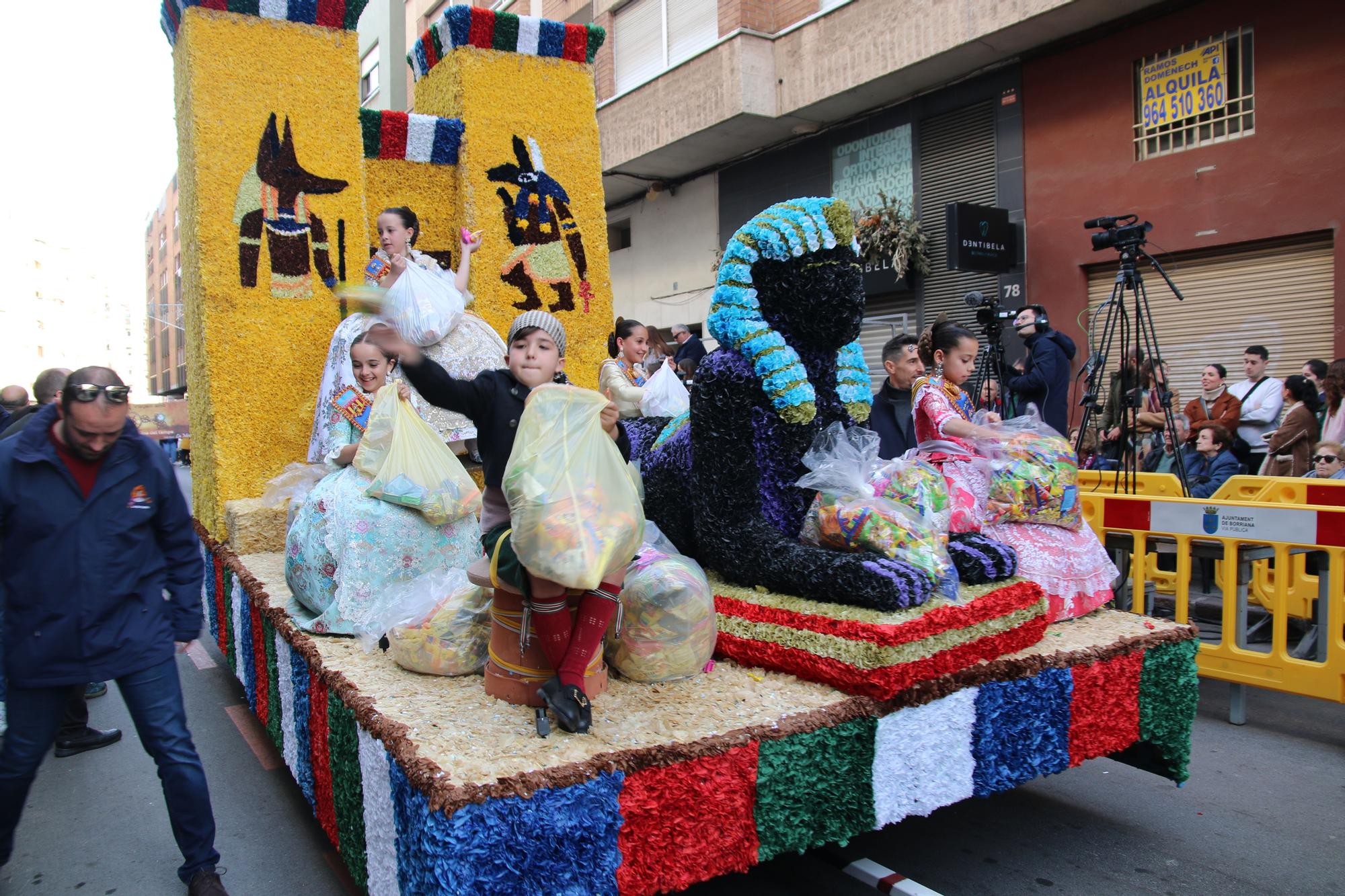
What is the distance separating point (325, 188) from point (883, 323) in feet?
29.7

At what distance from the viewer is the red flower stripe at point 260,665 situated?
12.6ft

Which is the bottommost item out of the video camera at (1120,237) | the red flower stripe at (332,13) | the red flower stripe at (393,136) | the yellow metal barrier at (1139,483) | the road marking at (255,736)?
the road marking at (255,736)

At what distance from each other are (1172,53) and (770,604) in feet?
30.3

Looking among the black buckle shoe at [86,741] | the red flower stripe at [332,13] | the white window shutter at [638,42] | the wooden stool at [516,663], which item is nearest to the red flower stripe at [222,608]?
the black buckle shoe at [86,741]

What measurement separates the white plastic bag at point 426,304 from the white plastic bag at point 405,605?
5.40ft

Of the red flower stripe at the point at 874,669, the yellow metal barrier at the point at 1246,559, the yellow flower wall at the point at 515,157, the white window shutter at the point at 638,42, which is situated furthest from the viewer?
the white window shutter at the point at 638,42

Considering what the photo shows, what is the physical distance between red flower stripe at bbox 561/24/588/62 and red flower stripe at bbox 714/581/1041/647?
165 inches

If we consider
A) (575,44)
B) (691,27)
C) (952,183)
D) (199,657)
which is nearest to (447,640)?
(199,657)

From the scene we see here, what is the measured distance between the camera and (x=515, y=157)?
18.7ft

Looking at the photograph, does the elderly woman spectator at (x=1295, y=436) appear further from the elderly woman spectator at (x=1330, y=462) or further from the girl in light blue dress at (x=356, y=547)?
the girl in light blue dress at (x=356, y=547)

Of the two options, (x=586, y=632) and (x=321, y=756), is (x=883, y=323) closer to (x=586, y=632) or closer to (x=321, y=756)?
(x=321, y=756)

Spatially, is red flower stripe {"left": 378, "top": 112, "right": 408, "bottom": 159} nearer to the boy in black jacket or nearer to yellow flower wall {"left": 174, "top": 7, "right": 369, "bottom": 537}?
yellow flower wall {"left": 174, "top": 7, "right": 369, "bottom": 537}

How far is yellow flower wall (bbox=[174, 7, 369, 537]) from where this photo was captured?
498 cm

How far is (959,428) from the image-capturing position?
3639 millimetres
